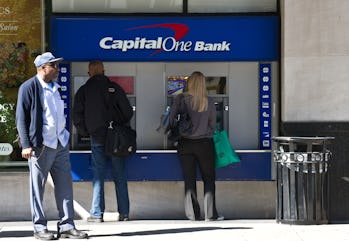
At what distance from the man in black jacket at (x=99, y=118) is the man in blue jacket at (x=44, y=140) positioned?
1208mm

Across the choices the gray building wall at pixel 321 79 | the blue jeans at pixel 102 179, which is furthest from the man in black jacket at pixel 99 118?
the gray building wall at pixel 321 79

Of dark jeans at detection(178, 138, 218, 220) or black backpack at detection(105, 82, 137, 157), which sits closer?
black backpack at detection(105, 82, 137, 157)

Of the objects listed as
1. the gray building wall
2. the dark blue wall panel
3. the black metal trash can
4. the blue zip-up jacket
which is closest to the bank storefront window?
the dark blue wall panel

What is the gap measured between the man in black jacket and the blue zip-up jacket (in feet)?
4.85

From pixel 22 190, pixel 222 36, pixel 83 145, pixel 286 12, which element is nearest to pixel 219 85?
pixel 222 36

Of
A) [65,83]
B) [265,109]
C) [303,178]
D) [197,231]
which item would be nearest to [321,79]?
[265,109]

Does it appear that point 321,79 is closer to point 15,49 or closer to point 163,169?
point 163,169

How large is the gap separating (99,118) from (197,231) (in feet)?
5.84

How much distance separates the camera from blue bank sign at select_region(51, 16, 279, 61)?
9.33 m

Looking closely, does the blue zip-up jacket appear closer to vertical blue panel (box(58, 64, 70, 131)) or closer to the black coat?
the black coat

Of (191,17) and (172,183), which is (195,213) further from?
(191,17)

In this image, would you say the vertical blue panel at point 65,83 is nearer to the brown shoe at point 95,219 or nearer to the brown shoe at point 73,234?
the brown shoe at point 95,219

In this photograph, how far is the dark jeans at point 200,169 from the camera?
8.97m

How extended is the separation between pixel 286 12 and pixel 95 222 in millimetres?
3394
